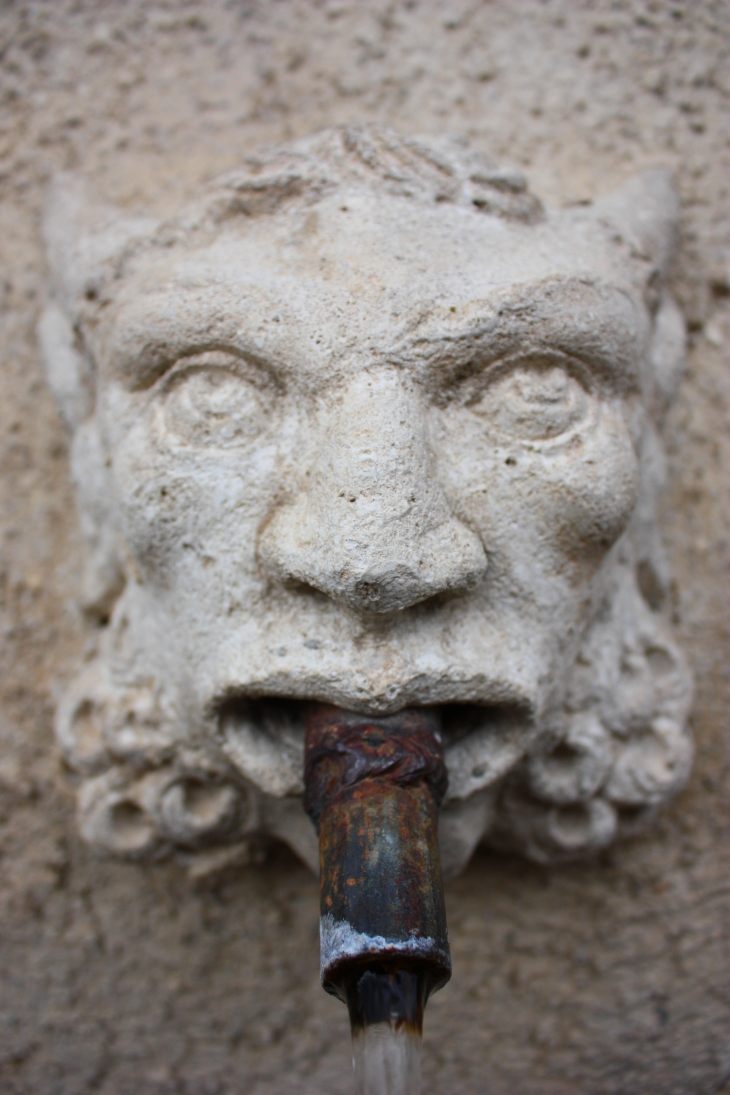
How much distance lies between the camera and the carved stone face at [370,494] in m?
0.82

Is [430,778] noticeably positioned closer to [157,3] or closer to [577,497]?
[577,497]

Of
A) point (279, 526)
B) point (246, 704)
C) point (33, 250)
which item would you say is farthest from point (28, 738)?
point (33, 250)

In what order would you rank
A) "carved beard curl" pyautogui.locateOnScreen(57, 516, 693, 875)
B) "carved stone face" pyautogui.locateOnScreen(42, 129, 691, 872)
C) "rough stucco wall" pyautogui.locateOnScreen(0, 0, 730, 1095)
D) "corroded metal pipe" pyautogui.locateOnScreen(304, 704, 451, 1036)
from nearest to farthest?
"corroded metal pipe" pyautogui.locateOnScreen(304, 704, 451, 1036) < "carved stone face" pyautogui.locateOnScreen(42, 129, 691, 872) < "carved beard curl" pyautogui.locateOnScreen(57, 516, 693, 875) < "rough stucco wall" pyautogui.locateOnScreen(0, 0, 730, 1095)

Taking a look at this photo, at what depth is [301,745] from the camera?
0.88 m

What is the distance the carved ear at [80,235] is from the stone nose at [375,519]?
0.39 metres

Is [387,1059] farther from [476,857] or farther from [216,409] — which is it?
[216,409]

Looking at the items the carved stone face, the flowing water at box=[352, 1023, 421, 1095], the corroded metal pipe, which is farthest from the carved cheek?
the flowing water at box=[352, 1023, 421, 1095]

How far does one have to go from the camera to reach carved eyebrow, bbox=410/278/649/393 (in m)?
0.85

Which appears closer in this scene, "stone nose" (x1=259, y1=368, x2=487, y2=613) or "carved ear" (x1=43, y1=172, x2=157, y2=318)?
"stone nose" (x1=259, y1=368, x2=487, y2=613)

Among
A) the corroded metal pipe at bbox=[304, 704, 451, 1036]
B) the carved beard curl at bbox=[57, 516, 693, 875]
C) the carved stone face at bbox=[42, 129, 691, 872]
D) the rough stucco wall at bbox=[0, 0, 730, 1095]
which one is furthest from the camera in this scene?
the rough stucco wall at bbox=[0, 0, 730, 1095]

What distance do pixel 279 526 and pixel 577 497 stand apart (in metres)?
0.29

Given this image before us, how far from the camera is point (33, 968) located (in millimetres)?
1139

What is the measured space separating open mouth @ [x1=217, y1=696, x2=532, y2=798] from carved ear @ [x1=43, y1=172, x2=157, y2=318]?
524 mm

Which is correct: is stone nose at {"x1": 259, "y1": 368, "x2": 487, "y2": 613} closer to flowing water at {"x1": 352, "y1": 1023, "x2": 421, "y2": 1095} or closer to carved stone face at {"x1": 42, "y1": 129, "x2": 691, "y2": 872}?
carved stone face at {"x1": 42, "y1": 129, "x2": 691, "y2": 872}
